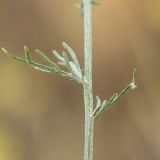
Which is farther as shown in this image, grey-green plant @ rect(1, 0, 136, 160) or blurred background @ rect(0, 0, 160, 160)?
blurred background @ rect(0, 0, 160, 160)

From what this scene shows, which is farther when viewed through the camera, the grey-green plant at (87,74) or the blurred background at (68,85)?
the blurred background at (68,85)

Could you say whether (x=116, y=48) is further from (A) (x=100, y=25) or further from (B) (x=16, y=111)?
(B) (x=16, y=111)

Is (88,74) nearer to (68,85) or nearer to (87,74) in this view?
(87,74)

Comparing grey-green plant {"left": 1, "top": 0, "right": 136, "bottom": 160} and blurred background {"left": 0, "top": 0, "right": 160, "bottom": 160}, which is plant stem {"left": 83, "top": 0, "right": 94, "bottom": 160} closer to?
grey-green plant {"left": 1, "top": 0, "right": 136, "bottom": 160}

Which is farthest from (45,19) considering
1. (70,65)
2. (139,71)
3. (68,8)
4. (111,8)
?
(70,65)

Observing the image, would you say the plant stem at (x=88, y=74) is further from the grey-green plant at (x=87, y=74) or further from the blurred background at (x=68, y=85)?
the blurred background at (x=68, y=85)

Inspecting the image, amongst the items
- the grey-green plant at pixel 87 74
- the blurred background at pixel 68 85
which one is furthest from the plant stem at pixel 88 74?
the blurred background at pixel 68 85

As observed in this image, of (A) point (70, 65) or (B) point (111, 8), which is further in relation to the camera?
(B) point (111, 8)

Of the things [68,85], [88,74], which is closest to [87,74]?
[88,74]

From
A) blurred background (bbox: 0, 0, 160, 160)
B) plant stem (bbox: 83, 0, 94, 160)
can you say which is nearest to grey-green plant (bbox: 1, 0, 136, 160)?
plant stem (bbox: 83, 0, 94, 160)
